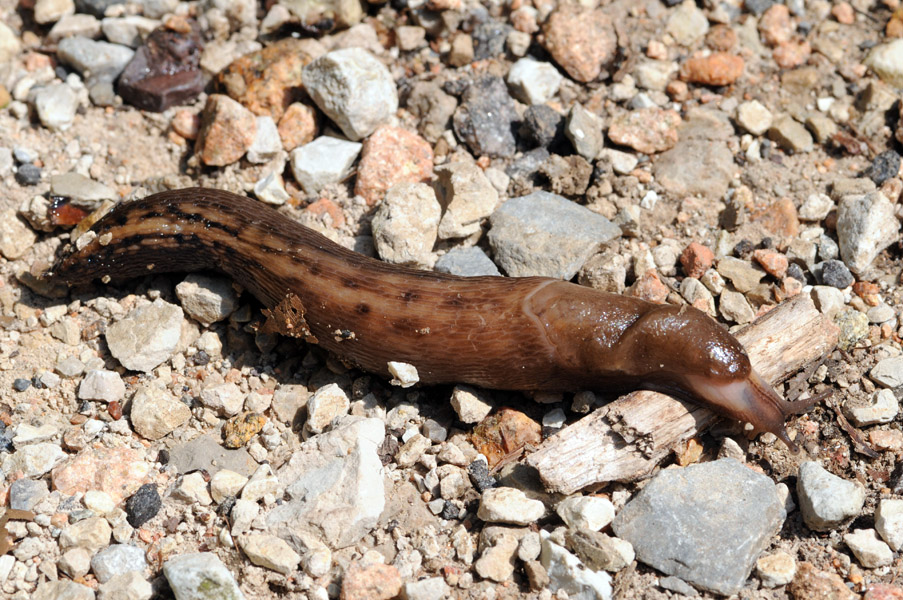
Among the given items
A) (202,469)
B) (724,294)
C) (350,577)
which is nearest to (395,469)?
(350,577)

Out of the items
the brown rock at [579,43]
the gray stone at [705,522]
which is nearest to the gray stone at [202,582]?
the gray stone at [705,522]

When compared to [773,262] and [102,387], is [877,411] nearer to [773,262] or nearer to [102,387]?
[773,262]

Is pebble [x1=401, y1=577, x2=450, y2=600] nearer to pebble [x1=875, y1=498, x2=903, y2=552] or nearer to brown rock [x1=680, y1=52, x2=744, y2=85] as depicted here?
pebble [x1=875, y1=498, x2=903, y2=552]

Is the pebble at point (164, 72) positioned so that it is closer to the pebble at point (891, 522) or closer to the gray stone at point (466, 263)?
the gray stone at point (466, 263)

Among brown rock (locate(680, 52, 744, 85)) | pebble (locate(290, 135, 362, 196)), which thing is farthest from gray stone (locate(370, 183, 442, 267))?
brown rock (locate(680, 52, 744, 85))

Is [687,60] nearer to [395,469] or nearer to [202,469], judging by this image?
[395,469]

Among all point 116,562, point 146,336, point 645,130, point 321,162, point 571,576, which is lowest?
point 116,562

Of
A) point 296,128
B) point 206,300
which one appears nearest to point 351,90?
point 296,128
